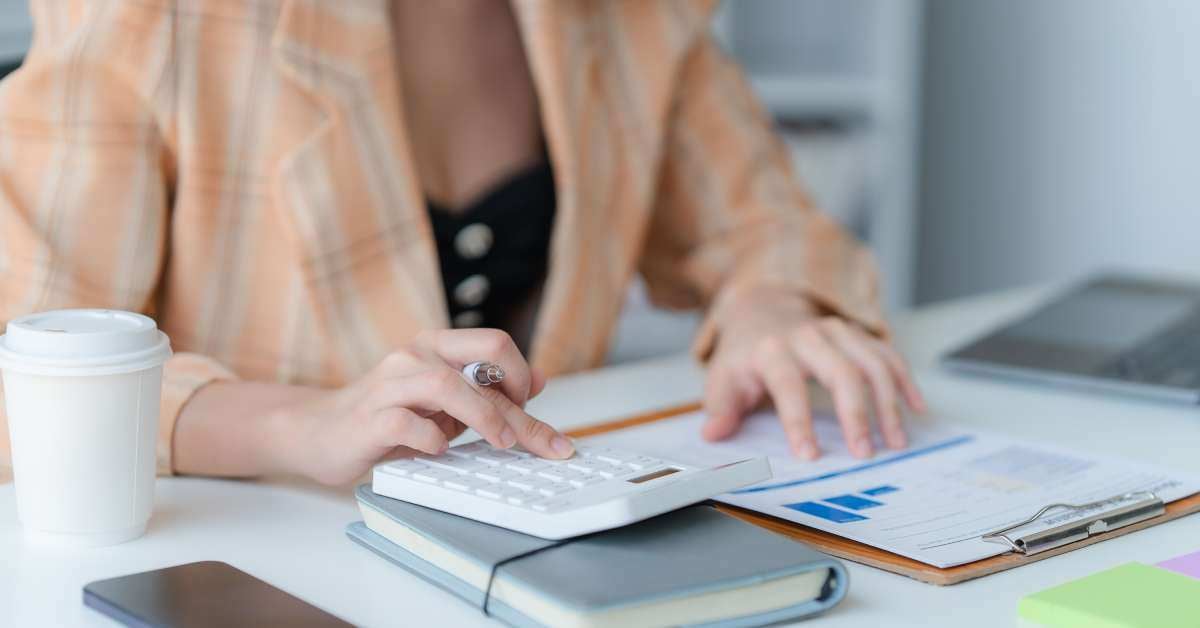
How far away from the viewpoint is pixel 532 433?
0.64 metres

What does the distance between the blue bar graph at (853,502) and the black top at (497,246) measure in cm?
53

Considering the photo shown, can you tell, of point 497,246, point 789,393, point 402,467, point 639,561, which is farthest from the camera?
point 497,246

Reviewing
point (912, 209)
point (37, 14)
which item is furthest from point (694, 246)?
point (912, 209)

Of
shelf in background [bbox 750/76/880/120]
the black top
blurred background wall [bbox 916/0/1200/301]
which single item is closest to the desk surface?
the black top

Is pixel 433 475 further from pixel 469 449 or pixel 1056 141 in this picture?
pixel 1056 141

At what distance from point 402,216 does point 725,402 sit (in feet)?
1.03

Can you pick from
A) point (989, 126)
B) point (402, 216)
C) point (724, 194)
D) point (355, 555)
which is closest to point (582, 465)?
point (355, 555)

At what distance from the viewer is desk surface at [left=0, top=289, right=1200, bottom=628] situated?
549 millimetres

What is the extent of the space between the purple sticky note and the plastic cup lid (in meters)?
0.48

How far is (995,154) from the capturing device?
263cm

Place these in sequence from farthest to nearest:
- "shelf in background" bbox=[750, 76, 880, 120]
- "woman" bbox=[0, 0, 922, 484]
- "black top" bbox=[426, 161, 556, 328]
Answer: "shelf in background" bbox=[750, 76, 880, 120] → "black top" bbox=[426, 161, 556, 328] → "woman" bbox=[0, 0, 922, 484]

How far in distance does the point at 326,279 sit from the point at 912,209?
186 centimetres

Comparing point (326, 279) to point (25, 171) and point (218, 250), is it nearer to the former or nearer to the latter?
point (218, 250)

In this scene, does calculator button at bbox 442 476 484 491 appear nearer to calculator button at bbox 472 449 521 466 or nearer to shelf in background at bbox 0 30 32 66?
calculator button at bbox 472 449 521 466
